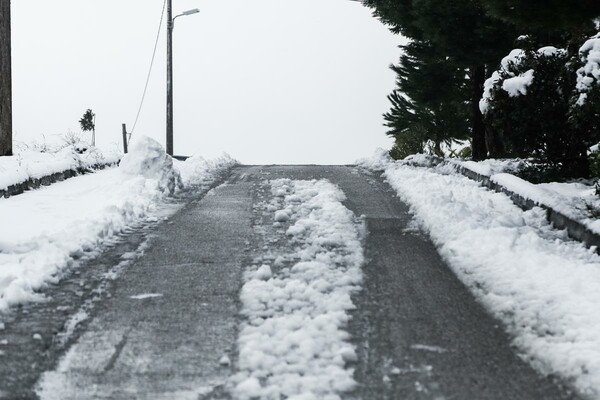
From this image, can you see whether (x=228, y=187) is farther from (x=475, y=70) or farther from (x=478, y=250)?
(x=475, y=70)

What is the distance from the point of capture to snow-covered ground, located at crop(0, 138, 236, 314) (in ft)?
20.8

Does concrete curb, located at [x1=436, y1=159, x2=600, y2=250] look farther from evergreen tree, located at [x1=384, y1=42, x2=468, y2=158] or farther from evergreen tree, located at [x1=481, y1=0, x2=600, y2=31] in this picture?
evergreen tree, located at [x1=384, y1=42, x2=468, y2=158]

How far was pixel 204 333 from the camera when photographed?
480 cm

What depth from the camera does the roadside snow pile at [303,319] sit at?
395cm

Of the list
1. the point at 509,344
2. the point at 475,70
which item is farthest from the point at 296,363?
the point at 475,70

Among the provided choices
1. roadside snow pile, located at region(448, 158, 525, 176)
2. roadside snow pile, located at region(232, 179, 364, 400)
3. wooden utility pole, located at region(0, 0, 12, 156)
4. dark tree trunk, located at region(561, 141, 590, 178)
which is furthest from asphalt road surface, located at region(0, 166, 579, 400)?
wooden utility pole, located at region(0, 0, 12, 156)

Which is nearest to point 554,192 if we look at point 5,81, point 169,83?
point 5,81

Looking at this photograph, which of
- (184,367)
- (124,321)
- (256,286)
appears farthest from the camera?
(256,286)

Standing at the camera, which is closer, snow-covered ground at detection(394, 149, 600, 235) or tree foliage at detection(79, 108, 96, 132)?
snow-covered ground at detection(394, 149, 600, 235)

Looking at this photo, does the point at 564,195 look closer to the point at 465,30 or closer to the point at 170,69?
the point at 465,30

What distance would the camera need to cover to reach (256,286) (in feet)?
19.1

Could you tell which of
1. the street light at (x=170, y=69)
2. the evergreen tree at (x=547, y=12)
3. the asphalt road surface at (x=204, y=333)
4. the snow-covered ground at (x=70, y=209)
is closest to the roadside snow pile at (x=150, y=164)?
the snow-covered ground at (x=70, y=209)

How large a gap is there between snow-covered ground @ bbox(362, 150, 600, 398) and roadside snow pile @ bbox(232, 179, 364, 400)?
1056 mm

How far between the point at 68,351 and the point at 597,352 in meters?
3.22
